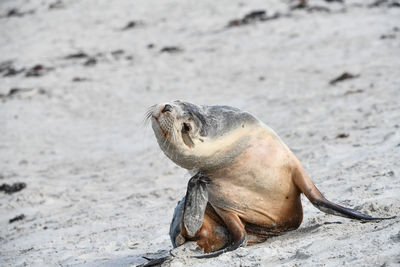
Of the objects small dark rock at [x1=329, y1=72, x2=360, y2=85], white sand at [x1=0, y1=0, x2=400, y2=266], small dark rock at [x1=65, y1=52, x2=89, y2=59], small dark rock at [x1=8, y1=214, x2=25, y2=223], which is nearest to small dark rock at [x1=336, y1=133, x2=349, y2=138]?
white sand at [x1=0, y1=0, x2=400, y2=266]

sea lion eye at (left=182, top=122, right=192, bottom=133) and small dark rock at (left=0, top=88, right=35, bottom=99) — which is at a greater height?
sea lion eye at (left=182, top=122, right=192, bottom=133)

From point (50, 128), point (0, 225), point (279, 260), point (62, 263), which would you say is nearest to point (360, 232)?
point (279, 260)

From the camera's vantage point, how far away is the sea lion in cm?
314

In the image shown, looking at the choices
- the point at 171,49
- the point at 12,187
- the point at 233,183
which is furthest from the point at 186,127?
the point at 171,49

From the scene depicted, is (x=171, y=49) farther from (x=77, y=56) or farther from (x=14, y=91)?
(x=14, y=91)

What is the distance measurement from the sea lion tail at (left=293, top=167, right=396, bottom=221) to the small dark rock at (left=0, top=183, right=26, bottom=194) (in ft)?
13.8

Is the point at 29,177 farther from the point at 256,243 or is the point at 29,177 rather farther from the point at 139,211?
the point at 256,243

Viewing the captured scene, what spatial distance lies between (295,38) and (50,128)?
186 inches

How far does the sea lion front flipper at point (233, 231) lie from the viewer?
305 centimetres

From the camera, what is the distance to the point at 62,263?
3994mm

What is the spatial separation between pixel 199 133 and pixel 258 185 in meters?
0.42

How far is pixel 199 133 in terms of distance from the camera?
3.13m

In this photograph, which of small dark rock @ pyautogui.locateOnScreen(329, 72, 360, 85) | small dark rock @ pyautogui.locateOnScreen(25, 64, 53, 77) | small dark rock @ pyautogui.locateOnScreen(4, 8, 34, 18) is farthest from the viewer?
small dark rock @ pyautogui.locateOnScreen(4, 8, 34, 18)

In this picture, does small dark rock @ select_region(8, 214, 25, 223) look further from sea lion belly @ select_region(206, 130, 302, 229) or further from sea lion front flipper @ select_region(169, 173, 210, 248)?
sea lion belly @ select_region(206, 130, 302, 229)
